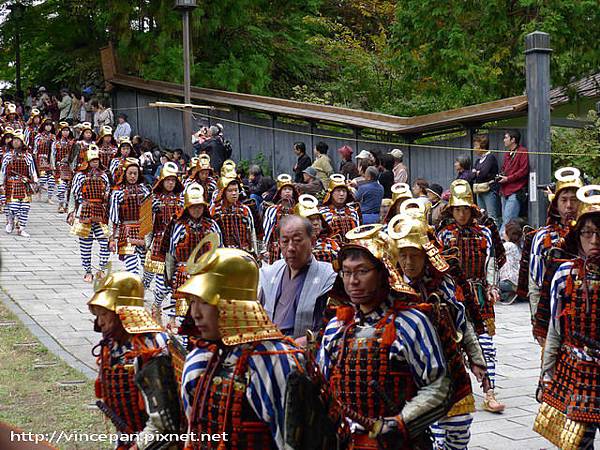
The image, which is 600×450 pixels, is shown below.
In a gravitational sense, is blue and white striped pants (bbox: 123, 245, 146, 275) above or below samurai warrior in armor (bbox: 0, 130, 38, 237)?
below

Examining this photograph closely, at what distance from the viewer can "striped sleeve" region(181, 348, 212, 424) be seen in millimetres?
4215

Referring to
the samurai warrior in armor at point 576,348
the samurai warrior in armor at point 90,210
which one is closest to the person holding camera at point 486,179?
the samurai warrior in armor at point 90,210

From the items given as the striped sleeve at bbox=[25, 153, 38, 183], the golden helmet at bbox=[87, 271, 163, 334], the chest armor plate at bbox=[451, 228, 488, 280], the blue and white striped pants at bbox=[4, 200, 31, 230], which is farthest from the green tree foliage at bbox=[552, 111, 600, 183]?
the blue and white striped pants at bbox=[4, 200, 31, 230]

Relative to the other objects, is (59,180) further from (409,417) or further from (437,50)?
(409,417)

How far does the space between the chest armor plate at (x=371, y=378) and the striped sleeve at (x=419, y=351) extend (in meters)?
0.04

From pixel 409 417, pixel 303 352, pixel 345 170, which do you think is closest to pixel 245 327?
pixel 303 352

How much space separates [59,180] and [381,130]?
1174cm

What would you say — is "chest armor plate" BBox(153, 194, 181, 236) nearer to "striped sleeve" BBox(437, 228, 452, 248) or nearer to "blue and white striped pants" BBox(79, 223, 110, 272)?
"blue and white striped pants" BBox(79, 223, 110, 272)

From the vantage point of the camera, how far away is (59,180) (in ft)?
90.0

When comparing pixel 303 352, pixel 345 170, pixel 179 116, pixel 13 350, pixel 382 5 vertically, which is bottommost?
pixel 13 350

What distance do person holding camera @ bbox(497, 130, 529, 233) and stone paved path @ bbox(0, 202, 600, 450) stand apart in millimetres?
1658

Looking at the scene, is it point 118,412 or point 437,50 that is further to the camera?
point 437,50

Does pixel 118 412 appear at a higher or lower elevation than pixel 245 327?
lower

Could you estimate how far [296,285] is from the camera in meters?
6.52
